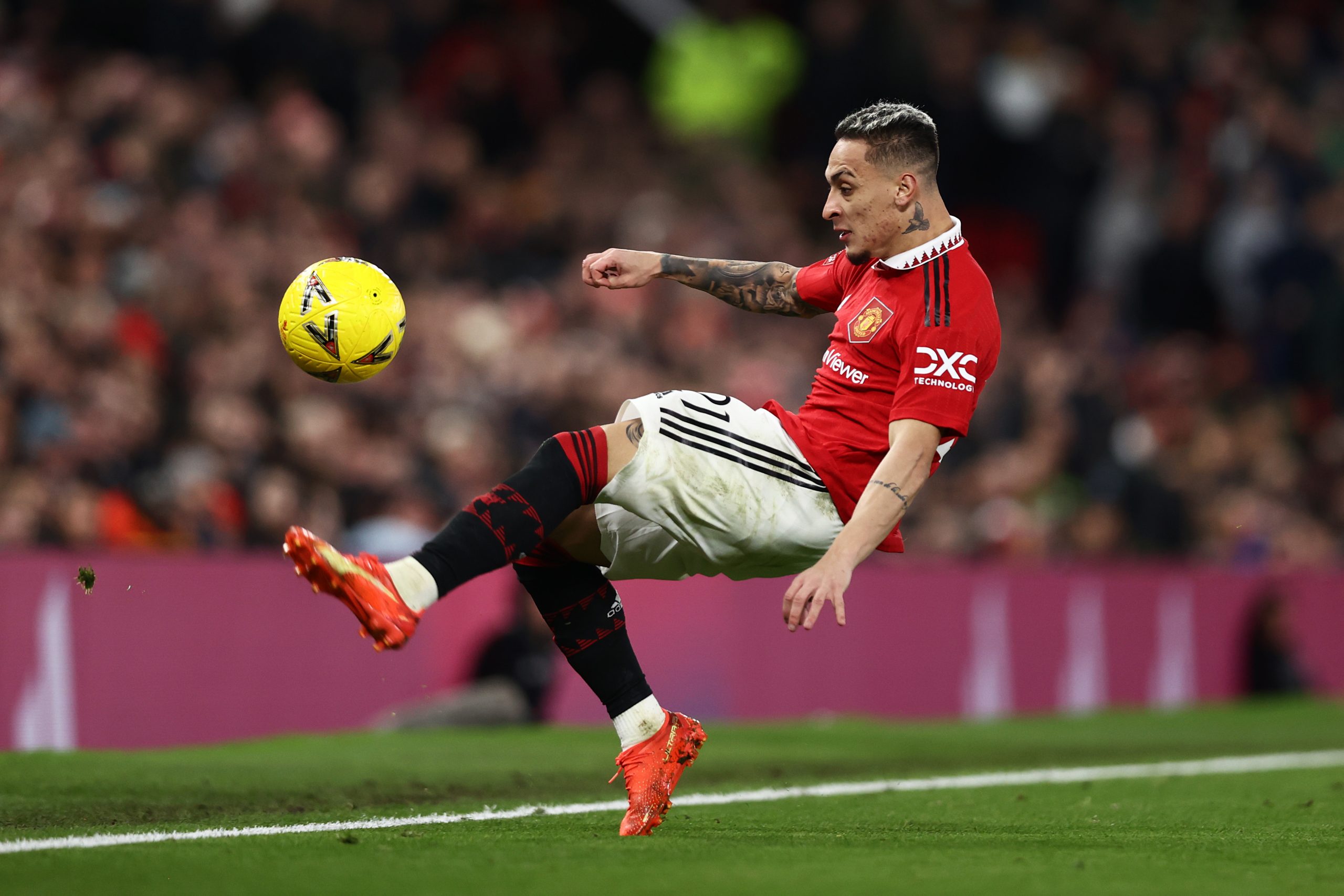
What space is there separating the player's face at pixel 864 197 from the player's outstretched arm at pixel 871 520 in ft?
2.33

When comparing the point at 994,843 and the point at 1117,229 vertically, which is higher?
the point at 1117,229

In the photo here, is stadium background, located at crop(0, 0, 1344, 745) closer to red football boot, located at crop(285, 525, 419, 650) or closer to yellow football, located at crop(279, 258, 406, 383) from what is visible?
yellow football, located at crop(279, 258, 406, 383)

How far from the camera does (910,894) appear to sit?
4.41 meters

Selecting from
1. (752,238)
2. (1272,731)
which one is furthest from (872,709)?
(752,238)

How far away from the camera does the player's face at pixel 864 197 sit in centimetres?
590

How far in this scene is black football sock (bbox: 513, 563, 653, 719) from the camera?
606cm

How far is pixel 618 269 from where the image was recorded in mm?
6188

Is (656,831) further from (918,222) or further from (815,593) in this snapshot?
(918,222)

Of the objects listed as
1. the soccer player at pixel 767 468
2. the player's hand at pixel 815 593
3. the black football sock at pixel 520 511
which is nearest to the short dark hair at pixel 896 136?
the soccer player at pixel 767 468

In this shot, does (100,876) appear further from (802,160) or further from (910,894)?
(802,160)

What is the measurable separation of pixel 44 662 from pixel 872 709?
646 centimetres

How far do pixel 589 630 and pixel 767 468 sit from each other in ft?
2.83

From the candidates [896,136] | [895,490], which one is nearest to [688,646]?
[896,136]

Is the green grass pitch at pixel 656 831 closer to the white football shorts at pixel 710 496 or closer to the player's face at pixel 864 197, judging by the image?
the white football shorts at pixel 710 496
